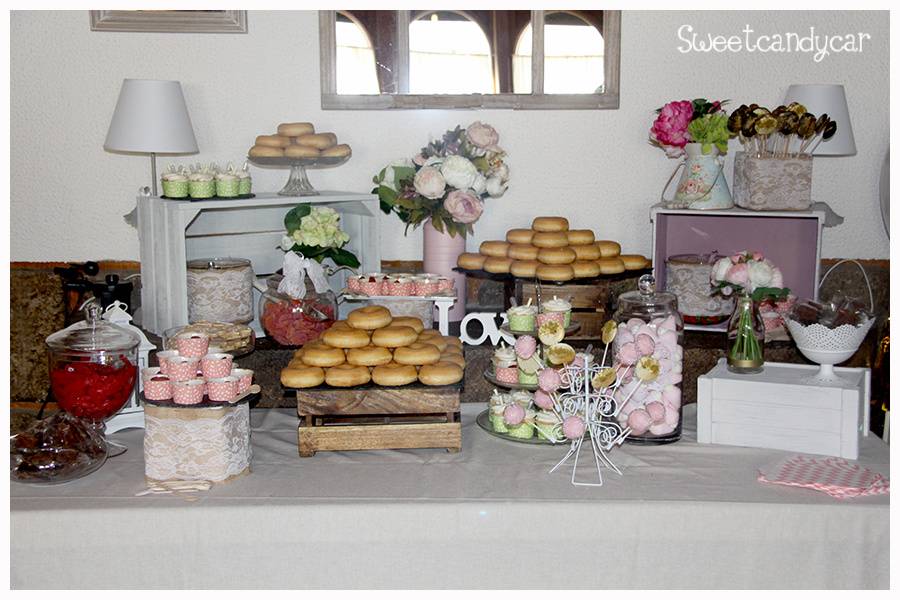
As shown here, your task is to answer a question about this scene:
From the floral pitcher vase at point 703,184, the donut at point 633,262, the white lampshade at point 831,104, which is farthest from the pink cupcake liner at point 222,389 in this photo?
the white lampshade at point 831,104

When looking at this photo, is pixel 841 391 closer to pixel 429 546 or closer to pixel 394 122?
pixel 429 546

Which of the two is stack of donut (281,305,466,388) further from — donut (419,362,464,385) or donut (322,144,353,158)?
donut (322,144,353,158)

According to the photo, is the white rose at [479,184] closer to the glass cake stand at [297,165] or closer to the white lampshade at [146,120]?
the glass cake stand at [297,165]

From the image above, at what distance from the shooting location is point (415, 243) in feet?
10.9

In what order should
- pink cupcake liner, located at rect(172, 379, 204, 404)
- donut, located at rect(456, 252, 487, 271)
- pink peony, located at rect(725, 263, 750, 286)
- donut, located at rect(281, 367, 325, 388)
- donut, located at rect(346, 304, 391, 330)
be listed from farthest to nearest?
donut, located at rect(456, 252, 487, 271)
pink peony, located at rect(725, 263, 750, 286)
donut, located at rect(346, 304, 391, 330)
donut, located at rect(281, 367, 325, 388)
pink cupcake liner, located at rect(172, 379, 204, 404)

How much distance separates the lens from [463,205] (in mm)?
2820

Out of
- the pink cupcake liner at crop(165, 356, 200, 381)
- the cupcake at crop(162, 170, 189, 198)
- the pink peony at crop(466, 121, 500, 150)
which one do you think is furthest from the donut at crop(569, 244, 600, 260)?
the pink cupcake liner at crop(165, 356, 200, 381)

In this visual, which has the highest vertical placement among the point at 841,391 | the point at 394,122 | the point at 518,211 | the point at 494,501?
the point at 394,122

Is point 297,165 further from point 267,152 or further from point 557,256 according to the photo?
point 557,256

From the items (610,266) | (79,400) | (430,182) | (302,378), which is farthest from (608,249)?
(79,400)

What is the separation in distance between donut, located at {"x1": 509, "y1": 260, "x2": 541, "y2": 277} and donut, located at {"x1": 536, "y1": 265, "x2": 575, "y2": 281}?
0.02 m

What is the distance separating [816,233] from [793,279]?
174 mm

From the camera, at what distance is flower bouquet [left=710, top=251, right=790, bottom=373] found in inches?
90.7
